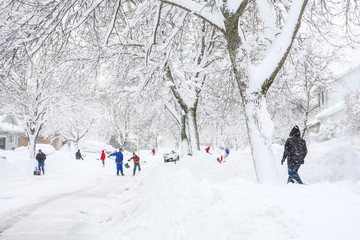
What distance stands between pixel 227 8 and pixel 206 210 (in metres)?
4.23

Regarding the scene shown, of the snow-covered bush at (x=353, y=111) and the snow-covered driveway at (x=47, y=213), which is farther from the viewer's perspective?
the snow-covered bush at (x=353, y=111)

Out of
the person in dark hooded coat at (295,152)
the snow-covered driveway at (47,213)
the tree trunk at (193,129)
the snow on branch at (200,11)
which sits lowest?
the snow-covered driveway at (47,213)

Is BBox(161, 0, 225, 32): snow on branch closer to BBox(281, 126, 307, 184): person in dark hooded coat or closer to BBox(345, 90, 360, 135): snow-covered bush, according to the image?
BBox(281, 126, 307, 184): person in dark hooded coat

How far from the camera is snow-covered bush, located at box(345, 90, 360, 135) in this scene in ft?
60.3

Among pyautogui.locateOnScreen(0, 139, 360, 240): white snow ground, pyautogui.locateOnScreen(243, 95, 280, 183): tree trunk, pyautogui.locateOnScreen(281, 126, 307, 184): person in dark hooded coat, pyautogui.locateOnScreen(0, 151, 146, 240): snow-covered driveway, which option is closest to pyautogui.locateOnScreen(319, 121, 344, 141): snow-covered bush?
pyautogui.locateOnScreen(281, 126, 307, 184): person in dark hooded coat

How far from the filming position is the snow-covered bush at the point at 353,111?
60.3 feet

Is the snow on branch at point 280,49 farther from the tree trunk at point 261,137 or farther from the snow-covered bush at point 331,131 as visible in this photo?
the snow-covered bush at point 331,131

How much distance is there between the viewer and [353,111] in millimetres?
18547

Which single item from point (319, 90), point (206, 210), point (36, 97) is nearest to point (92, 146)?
Result: point (36, 97)

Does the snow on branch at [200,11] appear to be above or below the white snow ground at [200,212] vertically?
above

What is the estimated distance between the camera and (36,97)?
2008 centimetres

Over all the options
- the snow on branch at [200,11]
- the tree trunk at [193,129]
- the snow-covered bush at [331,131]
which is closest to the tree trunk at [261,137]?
the snow on branch at [200,11]

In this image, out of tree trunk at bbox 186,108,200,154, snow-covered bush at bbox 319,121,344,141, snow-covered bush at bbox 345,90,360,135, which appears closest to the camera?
tree trunk at bbox 186,108,200,154

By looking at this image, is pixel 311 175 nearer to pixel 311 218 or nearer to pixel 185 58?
pixel 311 218
